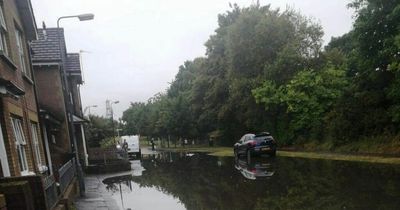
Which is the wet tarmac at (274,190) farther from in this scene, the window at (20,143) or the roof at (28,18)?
the roof at (28,18)

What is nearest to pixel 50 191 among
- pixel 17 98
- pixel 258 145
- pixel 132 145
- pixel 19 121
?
pixel 17 98

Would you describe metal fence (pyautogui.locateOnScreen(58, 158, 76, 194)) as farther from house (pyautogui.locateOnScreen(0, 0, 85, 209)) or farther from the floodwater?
the floodwater

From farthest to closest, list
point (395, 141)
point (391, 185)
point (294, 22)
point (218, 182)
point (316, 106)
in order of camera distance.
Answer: point (294, 22) → point (316, 106) → point (395, 141) → point (218, 182) → point (391, 185)

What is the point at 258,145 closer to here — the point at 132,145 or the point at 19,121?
the point at 19,121

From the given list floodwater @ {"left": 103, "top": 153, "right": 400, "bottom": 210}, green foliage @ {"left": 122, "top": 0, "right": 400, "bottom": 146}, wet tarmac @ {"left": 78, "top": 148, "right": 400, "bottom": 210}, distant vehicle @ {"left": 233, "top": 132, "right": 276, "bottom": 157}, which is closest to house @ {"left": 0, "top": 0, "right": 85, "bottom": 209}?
wet tarmac @ {"left": 78, "top": 148, "right": 400, "bottom": 210}

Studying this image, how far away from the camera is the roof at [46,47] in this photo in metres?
25.3

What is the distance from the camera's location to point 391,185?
1267cm

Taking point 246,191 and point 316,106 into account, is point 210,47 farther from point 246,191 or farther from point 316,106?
point 246,191

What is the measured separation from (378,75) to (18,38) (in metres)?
17.9

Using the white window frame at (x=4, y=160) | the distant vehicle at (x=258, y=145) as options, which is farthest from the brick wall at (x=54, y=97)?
the white window frame at (x=4, y=160)

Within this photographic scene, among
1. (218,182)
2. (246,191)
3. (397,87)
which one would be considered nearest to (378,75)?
(397,87)

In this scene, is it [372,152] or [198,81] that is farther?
[198,81]

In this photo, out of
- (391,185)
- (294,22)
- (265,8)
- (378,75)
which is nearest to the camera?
(391,185)

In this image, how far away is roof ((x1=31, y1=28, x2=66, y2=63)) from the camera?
25.3m
